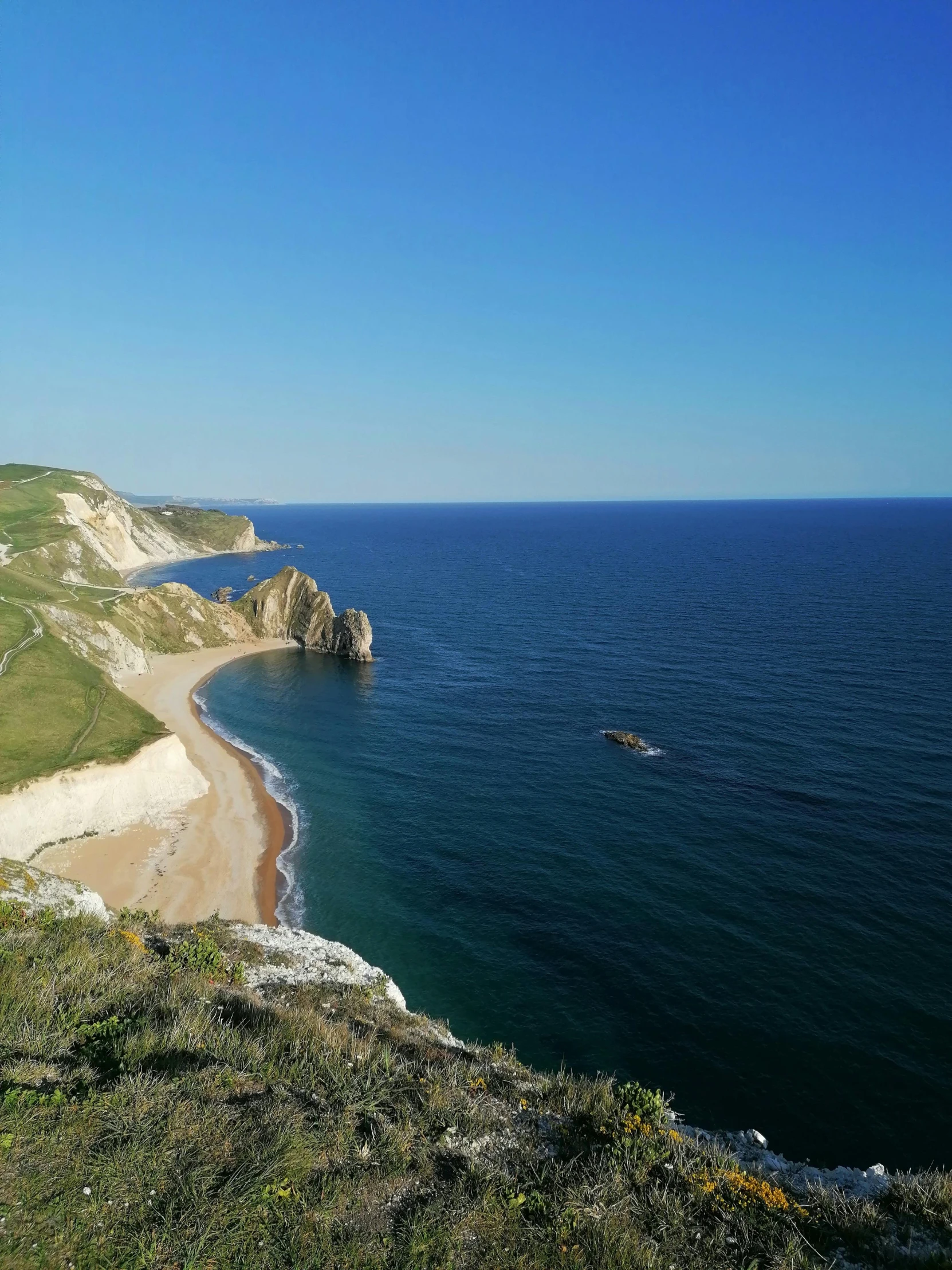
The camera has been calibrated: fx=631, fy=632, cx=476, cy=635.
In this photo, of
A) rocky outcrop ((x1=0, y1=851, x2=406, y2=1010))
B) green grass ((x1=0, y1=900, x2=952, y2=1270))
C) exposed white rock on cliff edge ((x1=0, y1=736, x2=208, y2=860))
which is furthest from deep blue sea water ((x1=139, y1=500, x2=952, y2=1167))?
green grass ((x1=0, y1=900, x2=952, y2=1270))

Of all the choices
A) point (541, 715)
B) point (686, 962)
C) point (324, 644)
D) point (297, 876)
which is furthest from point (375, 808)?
point (324, 644)

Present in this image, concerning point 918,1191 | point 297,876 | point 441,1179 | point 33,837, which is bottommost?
point 297,876

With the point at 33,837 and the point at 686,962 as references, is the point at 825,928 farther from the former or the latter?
the point at 33,837

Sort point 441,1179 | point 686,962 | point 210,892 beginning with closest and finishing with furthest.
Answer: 1. point 441,1179
2. point 686,962
3. point 210,892

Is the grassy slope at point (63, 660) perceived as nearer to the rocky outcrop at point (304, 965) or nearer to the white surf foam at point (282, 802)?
the white surf foam at point (282, 802)

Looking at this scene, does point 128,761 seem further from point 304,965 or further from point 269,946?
point 304,965

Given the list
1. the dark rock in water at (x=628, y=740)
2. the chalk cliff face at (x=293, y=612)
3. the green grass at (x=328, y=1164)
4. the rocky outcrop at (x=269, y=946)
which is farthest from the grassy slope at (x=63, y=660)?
the dark rock in water at (x=628, y=740)

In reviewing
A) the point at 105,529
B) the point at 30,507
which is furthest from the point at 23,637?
the point at 105,529

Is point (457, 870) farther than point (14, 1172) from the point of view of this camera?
Yes
